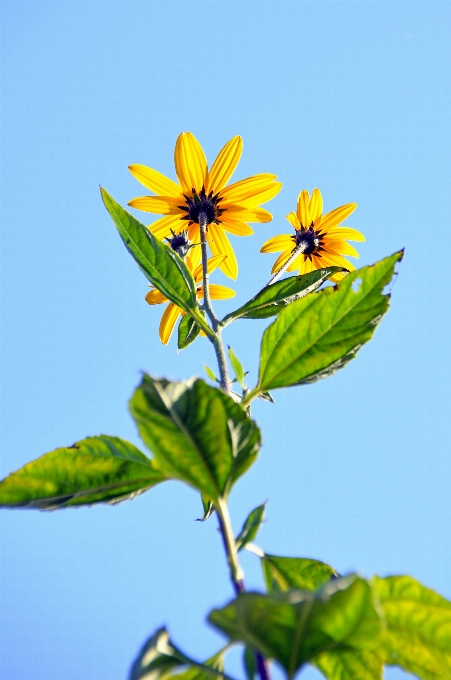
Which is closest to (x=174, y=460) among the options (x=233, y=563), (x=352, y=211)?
(x=233, y=563)

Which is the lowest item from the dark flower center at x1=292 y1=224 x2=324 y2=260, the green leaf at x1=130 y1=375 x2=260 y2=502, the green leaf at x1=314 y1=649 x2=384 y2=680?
the green leaf at x1=314 y1=649 x2=384 y2=680

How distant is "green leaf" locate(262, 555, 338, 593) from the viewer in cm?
150

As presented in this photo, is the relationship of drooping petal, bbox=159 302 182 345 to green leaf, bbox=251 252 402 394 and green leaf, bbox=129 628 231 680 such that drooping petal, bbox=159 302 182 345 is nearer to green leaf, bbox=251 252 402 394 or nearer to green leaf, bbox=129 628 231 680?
green leaf, bbox=251 252 402 394

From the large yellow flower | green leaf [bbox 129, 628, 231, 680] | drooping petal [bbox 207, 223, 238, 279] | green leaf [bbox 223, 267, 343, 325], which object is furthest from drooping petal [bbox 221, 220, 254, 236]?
green leaf [bbox 129, 628, 231, 680]

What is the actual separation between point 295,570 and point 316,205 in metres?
2.19

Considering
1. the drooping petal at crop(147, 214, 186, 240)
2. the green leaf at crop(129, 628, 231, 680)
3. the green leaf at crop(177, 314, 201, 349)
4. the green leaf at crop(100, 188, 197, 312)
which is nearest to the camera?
the green leaf at crop(129, 628, 231, 680)

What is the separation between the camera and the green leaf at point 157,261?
1.80 meters

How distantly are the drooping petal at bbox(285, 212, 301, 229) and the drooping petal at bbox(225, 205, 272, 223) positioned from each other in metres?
0.52

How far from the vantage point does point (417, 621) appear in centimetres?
117

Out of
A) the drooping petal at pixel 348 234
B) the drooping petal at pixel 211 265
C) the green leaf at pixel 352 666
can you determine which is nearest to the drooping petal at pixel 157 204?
the drooping petal at pixel 211 265

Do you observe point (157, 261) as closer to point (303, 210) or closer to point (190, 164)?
point (190, 164)

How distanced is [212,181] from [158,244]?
1.07m

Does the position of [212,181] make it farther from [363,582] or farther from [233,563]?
[363,582]

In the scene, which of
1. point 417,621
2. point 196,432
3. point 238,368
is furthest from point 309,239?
point 417,621
